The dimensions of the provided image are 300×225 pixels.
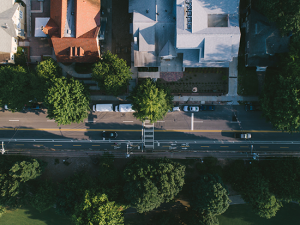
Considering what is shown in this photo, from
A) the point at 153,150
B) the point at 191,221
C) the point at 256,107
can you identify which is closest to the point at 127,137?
the point at 153,150

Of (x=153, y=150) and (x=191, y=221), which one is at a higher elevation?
(x=153, y=150)

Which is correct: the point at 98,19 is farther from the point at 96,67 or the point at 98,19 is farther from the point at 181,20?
the point at 181,20

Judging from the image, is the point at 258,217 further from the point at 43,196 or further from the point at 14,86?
the point at 14,86

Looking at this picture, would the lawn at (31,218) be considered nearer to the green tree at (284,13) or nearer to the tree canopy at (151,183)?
the tree canopy at (151,183)

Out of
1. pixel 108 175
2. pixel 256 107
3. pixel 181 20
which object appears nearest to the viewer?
pixel 181 20

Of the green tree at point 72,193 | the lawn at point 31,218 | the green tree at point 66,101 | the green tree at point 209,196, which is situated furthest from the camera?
the lawn at point 31,218

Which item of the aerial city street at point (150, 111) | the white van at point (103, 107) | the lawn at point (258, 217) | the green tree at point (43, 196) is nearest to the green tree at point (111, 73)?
the aerial city street at point (150, 111)
